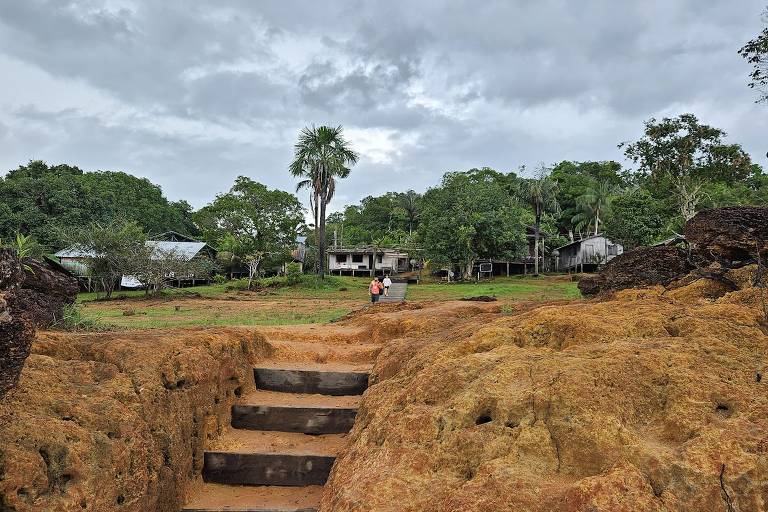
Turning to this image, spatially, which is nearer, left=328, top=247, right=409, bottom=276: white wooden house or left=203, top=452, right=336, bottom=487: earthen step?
left=203, top=452, right=336, bottom=487: earthen step

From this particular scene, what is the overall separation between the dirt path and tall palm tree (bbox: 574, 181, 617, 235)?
50642 mm

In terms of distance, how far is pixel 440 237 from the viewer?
4066 cm

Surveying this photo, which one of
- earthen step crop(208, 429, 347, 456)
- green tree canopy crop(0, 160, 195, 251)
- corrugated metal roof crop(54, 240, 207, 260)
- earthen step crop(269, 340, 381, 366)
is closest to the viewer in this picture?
earthen step crop(208, 429, 347, 456)

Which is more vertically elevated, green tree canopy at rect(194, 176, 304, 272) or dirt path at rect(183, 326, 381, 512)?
green tree canopy at rect(194, 176, 304, 272)

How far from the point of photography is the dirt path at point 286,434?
13.0ft

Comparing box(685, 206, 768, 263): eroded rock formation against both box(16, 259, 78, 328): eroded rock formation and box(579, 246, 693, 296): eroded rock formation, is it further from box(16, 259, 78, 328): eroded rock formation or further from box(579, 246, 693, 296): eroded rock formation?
box(16, 259, 78, 328): eroded rock formation

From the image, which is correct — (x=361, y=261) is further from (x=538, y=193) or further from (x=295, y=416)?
(x=295, y=416)

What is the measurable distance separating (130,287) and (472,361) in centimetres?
4156

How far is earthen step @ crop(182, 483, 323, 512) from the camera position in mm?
3729

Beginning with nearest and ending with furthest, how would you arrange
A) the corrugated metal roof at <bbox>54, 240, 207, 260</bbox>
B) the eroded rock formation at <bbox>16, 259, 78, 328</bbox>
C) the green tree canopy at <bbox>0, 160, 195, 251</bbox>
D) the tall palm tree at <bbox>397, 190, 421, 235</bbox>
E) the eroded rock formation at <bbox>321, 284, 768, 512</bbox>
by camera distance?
the eroded rock formation at <bbox>321, 284, 768, 512</bbox> → the eroded rock formation at <bbox>16, 259, 78, 328</bbox> → the corrugated metal roof at <bbox>54, 240, 207, 260</bbox> → the green tree canopy at <bbox>0, 160, 195, 251</bbox> → the tall palm tree at <bbox>397, 190, 421, 235</bbox>

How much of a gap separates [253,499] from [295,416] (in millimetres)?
987

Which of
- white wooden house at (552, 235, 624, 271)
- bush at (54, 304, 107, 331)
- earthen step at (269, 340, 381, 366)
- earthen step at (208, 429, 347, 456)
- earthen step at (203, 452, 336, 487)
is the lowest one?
earthen step at (203, 452, 336, 487)

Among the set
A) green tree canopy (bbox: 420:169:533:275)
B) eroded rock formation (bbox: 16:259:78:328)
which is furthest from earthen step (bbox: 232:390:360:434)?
green tree canopy (bbox: 420:169:533:275)

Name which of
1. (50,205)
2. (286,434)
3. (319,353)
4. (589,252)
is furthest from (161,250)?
(589,252)
